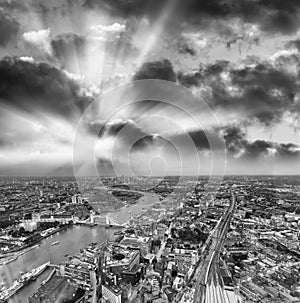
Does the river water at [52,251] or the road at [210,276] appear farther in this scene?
the river water at [52,251]

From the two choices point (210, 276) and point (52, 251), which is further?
point (52, 251)

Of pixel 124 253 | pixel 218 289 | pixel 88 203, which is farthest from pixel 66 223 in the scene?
pixel 218 289

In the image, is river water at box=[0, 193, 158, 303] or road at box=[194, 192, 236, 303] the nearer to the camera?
road at box=[194, 192, 236, 303]

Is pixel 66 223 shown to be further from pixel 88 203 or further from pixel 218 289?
pixel 218 289

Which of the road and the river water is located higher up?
the road

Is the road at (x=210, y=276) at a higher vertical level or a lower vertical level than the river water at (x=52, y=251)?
higher
